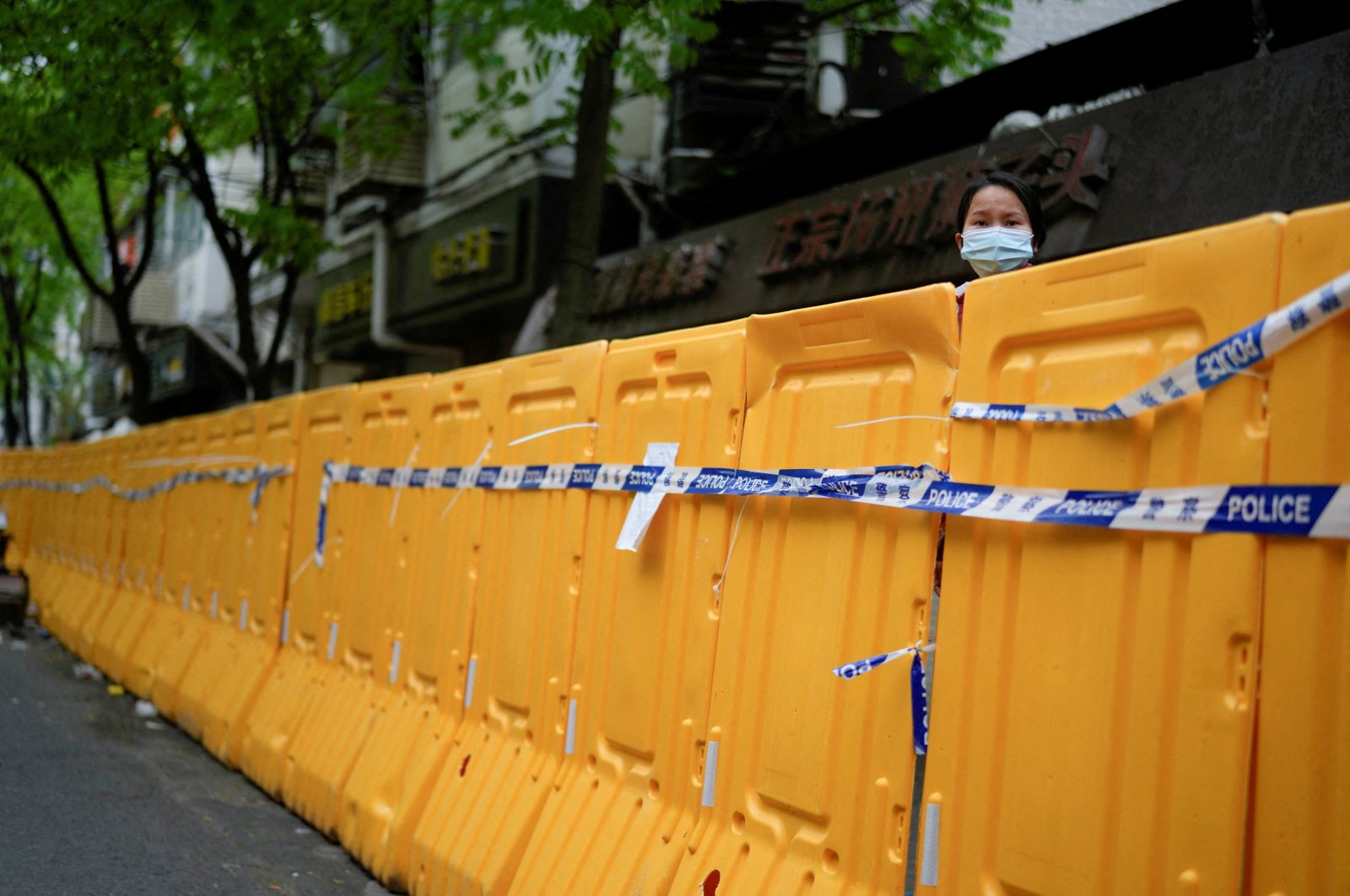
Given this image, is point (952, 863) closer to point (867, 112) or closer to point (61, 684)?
point (61, 684)

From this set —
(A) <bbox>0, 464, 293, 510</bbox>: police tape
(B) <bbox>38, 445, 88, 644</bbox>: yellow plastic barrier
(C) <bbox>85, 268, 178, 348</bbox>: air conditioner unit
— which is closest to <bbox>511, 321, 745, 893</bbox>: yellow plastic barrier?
(A) <bbox>0, 464, 293, 510</bbox>: police tape

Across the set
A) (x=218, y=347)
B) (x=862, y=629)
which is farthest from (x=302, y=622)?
(x=218, y=347)

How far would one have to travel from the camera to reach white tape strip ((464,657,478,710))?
6191 millimetres

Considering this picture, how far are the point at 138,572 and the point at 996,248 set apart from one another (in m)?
10.6

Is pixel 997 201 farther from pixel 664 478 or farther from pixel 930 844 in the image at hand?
pixel 930 844

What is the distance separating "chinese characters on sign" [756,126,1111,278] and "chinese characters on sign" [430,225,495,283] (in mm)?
6322

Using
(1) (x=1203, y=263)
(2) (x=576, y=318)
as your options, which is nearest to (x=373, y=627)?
(2) (x=576, y=318)

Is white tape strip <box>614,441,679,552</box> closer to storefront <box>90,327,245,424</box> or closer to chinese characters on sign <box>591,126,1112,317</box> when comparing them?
chinese characters on sign <box>591,126,1112,317</box>

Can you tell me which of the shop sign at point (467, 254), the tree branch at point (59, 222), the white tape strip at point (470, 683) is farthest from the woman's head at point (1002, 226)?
the tree branch at point (59, 222)

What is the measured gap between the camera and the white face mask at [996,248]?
453 centimetres

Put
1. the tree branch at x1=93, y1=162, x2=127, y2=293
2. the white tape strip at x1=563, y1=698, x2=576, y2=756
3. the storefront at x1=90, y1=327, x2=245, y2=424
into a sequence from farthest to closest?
the storefront at x1=90, y1=327, x2=245, y2=424, the tree branch at x1=93, y1=162, x2=127, y2=293, the white tape strip at x1=563, y1=698, x2=576, y2=756

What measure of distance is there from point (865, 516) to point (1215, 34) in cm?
711

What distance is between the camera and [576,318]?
34.6 ft

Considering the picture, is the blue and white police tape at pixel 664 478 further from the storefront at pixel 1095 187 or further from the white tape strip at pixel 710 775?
the storefront at pixel 1095 187
